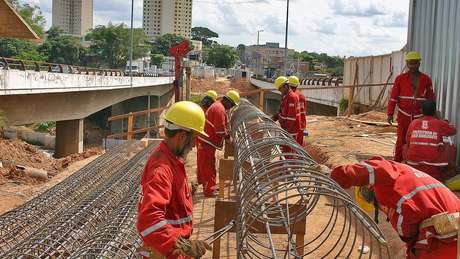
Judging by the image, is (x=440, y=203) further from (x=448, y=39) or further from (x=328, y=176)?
(x=448, y=39)

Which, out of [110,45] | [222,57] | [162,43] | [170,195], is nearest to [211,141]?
[170,195]

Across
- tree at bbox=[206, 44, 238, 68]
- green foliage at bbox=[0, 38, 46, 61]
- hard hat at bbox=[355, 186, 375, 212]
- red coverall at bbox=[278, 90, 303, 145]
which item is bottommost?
hard hat at bbox=[355, 186, 375, 212]

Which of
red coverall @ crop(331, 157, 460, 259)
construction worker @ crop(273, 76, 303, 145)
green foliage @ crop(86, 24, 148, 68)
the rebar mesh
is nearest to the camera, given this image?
red coverall @ crop(331, 157, 460, 259)

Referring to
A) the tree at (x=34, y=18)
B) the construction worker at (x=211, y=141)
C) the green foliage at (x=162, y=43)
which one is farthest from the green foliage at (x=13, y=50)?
the construction worker at (x=211, y=141)

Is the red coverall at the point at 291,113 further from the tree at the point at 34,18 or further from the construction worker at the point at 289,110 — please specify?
the tree at the point at 34,18

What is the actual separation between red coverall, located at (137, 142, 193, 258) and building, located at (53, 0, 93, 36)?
18496 cm

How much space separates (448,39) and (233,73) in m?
73.0

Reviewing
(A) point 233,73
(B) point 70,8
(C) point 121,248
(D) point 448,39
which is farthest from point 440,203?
(B) point 70,8

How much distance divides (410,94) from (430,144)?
1.72m

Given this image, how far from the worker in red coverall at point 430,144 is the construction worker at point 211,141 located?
3372 mm

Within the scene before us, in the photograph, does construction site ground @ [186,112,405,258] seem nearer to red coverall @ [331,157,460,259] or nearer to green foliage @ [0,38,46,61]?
red coverall @ [331,157,460,259]

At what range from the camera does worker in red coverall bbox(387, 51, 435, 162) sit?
27.7ft

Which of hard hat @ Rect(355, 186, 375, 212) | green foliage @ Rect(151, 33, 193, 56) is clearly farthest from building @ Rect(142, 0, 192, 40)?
hard hat @ Rect(355, 186, 375, 212)

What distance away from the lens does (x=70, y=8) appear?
603 feet
